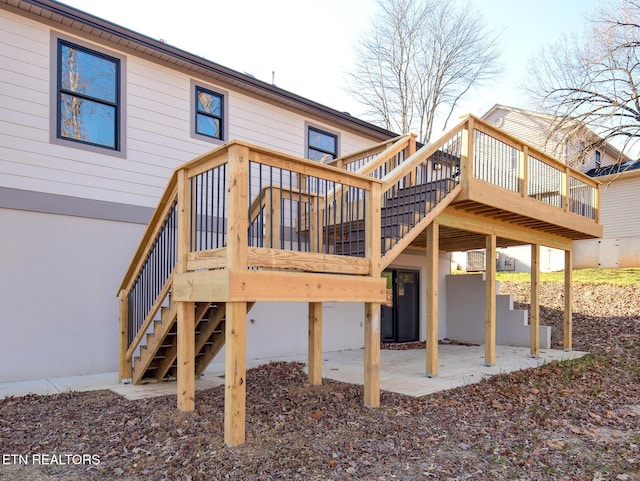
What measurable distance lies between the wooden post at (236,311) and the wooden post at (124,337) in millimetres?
2912

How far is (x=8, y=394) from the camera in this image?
555 centimetres

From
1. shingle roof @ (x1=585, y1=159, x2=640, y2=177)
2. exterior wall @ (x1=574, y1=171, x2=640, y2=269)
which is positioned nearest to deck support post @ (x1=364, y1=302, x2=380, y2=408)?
exterior wall @ (x1=574, y1=171, x2=640, y2=269)

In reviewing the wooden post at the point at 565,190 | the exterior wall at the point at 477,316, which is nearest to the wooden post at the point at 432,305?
the wooden post at the point at 565,190

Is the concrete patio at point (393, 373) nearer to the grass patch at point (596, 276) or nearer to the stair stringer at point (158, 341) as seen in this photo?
the stair stringer at point (158, 341)

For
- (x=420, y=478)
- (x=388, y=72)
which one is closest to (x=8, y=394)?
(x=420, y=478)

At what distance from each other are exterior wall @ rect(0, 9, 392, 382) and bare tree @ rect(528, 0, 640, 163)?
13.1 m

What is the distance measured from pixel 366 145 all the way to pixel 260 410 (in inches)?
293

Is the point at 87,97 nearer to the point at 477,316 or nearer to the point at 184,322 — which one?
the point at 184,322

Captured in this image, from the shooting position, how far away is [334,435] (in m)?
4.40

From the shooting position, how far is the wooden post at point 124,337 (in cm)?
643

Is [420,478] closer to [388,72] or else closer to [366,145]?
[366,145]

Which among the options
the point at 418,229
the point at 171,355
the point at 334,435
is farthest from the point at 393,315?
the point at 334,435

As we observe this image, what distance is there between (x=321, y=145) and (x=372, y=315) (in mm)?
5653

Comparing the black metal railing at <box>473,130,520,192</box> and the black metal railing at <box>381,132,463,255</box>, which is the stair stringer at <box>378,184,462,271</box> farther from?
the black metal railing at <box>473,130,520,192</box>
